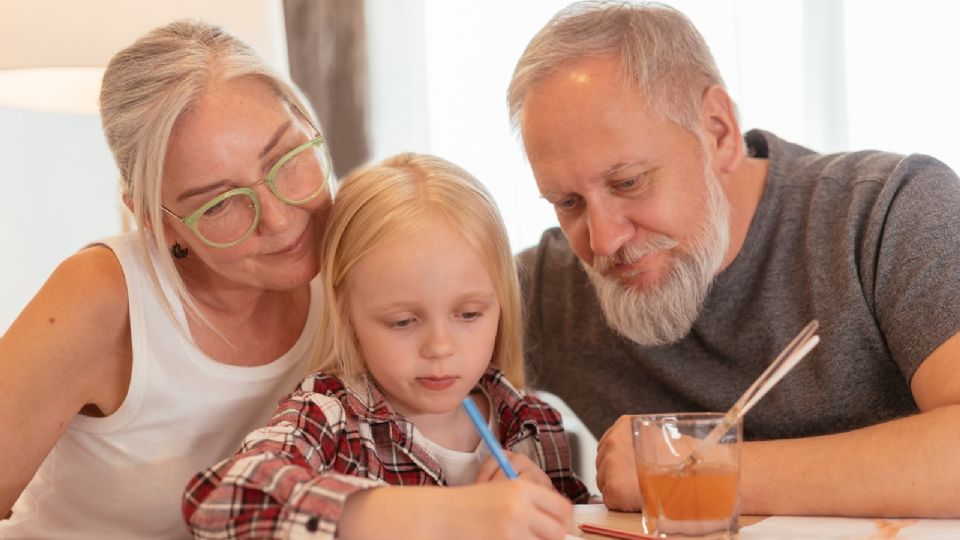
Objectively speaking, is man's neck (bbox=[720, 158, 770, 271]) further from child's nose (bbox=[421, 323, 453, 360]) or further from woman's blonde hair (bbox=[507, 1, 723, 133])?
child's nose (bbox=[421, 323, 453, 360])

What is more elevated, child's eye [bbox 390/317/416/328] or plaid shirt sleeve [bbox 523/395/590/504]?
child's eye [bbox 390/317/416/328]

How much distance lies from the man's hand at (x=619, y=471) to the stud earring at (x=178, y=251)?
75 cm

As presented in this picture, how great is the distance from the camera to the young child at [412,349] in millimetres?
1592

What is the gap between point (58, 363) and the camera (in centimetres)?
171

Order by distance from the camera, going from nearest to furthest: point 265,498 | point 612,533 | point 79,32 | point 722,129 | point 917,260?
point 265,498 → point 612,533 → point 917,260 → point 722,129 → point 79,32

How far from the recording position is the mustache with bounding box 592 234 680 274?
6.13 feet

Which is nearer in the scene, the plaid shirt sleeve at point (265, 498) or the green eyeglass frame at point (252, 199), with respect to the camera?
the plaid shirt sleeve at point (265, 498)

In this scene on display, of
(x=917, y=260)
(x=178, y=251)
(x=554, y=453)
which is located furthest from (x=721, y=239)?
(x=178, y=251)

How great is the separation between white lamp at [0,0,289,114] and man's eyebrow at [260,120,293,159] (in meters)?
0.67

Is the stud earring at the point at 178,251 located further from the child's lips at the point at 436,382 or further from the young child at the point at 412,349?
the child's lips at the point at 436,382

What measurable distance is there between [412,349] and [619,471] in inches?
13.5

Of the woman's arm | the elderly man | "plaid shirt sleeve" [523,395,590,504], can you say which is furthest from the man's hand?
the woman's arm

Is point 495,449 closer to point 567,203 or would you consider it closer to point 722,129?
point 567,203

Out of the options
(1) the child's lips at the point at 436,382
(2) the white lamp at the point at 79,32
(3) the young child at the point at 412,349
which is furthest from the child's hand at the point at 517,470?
(2) the white lamp at the point at 79,32
